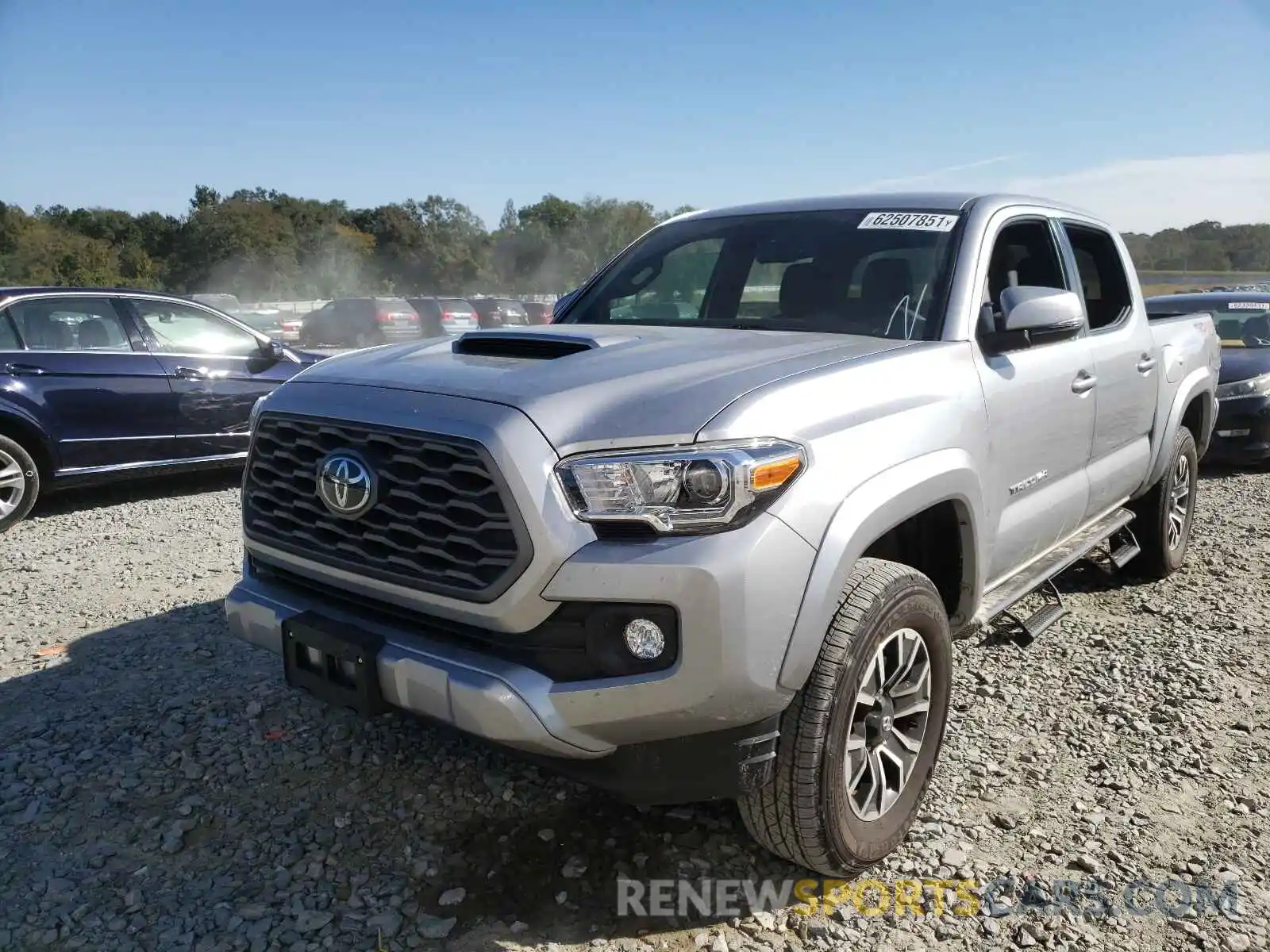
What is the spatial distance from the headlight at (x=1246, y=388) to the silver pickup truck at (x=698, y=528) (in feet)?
21.0

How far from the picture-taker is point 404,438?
94.4 inches

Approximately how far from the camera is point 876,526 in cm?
246

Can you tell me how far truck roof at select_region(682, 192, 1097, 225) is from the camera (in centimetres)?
359

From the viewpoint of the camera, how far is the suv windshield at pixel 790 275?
331cm

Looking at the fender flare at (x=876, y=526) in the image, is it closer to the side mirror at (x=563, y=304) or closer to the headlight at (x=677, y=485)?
the headlight at (x=677, y=485)

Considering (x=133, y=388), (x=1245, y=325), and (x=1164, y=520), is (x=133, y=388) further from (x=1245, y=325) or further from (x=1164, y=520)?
(x=1245, y=325)

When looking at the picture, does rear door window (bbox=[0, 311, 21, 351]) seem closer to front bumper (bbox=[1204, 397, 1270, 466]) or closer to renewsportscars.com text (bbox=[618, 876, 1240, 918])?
renewsportscars.com text (bbox=[618, 876, 1240, 918])

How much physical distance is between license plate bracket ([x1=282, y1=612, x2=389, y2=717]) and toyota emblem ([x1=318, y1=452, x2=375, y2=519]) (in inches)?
12.1

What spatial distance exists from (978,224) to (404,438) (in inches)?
88.6

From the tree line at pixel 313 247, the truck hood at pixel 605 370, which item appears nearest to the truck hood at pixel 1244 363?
the truck hood at pixel 605 370

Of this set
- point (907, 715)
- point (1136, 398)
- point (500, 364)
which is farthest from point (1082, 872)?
point (1136, 398)

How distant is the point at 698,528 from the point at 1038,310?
1.62 meters

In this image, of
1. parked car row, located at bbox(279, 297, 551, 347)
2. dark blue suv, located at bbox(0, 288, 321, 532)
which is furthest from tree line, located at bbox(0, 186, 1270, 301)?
dark blue suv, located at bbox(0, 288, 321, 532)

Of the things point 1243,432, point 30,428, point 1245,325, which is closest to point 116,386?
point 30,428
